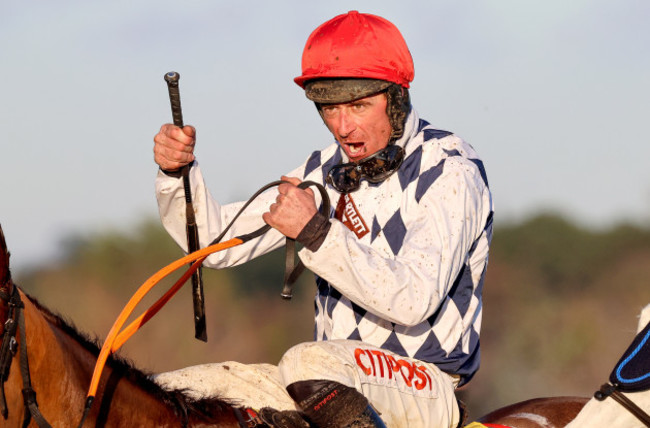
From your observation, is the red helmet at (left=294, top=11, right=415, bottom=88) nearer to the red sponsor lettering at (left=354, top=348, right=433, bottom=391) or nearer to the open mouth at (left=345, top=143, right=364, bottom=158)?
the open mouth at (left=345, top=143, right=364, bottom=158)

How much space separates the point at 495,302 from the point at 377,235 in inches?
865

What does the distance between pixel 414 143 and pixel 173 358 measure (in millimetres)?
14779

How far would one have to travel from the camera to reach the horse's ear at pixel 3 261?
357 cm

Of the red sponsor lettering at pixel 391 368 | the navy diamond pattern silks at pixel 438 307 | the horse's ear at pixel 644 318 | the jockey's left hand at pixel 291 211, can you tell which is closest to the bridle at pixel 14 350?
the jockey's left hand at pixel 291 211

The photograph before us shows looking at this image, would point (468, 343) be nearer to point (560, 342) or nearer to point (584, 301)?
point (560, 342)

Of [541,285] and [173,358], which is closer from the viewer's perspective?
[173,358]

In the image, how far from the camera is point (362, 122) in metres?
4.87

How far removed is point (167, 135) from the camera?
4.80 meters

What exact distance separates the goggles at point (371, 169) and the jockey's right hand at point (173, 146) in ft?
2.33

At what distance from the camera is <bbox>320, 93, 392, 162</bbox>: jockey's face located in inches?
191

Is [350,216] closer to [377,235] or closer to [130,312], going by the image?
[377,235]

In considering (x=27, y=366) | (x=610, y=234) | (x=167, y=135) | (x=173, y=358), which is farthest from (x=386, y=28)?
(x=610, y=234)

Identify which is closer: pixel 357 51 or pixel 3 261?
pixel 3 261

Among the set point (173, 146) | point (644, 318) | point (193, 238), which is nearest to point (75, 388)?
point (173, 146)
